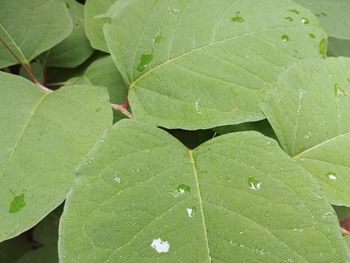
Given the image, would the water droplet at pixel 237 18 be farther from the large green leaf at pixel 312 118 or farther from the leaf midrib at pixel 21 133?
the leaf midrib at pixel 21 133

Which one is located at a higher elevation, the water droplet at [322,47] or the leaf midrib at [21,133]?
the water droplet at [322,47]

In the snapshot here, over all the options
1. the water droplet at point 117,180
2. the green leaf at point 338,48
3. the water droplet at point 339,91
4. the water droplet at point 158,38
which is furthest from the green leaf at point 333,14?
the water droplet at point 117,180

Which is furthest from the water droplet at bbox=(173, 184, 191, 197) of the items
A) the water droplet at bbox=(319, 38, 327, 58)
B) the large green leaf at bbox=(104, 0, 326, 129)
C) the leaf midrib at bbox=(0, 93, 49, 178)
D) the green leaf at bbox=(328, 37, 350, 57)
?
the green leaf at bbox=(328, 37, 350, 57)

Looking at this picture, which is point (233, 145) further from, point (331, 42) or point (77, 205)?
point (331, 42)

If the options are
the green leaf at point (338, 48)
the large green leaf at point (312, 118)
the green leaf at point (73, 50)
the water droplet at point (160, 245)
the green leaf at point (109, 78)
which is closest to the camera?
the water droplet at point (160, 245)

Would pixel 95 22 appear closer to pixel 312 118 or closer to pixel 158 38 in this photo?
pixel 158 38

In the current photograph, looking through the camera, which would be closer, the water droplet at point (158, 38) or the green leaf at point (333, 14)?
the water droplet at point (158, 38)
